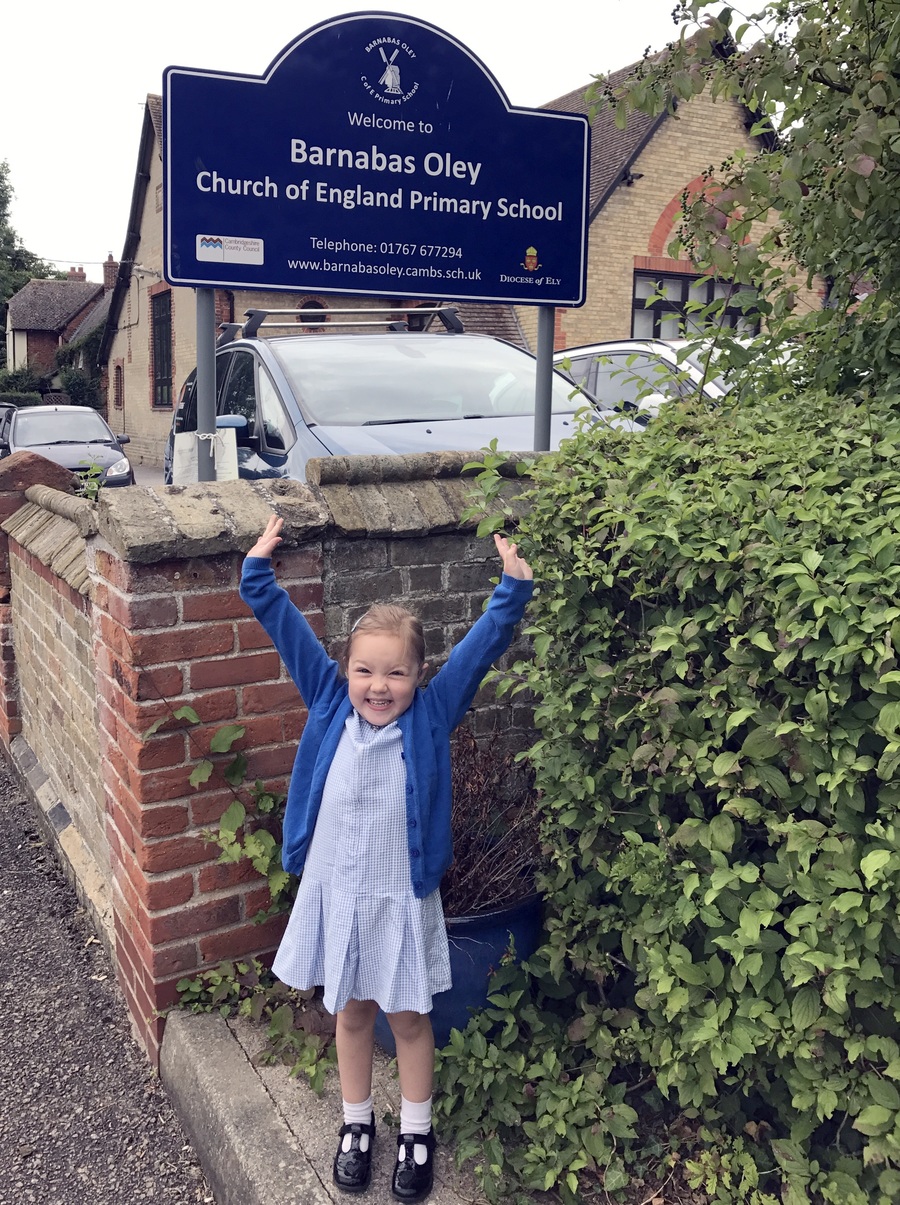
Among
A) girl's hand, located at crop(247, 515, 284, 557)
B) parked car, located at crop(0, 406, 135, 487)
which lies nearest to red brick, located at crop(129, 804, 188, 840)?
girl's hand, located at crop(247, 515, 284, 557)

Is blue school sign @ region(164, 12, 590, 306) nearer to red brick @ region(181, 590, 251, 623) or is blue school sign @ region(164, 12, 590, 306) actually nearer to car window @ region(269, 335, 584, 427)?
red brick @ region(181, 590, 251, 623)

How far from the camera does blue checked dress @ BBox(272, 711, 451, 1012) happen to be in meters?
2.17

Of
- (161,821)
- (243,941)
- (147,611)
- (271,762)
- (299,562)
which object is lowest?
(243,941)

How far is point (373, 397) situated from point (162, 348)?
84.5 ft

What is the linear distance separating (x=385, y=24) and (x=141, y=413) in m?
29.2

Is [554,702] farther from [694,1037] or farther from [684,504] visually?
[694,1037]

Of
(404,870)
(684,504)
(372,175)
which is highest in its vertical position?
(372,175)

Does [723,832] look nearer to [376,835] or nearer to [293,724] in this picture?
[376,835]

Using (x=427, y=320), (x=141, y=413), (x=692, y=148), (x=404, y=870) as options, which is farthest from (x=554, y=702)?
(x=141, y=413)

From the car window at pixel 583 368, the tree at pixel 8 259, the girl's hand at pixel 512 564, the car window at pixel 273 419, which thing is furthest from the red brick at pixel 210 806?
the tree at pixel 8 259

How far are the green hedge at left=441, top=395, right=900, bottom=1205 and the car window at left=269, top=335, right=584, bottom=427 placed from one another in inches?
105

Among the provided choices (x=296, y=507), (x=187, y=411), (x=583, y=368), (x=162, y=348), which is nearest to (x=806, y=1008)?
(x=296, y=507)

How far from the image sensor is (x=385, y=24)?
11.0 ft

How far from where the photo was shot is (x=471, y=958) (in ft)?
8.20
